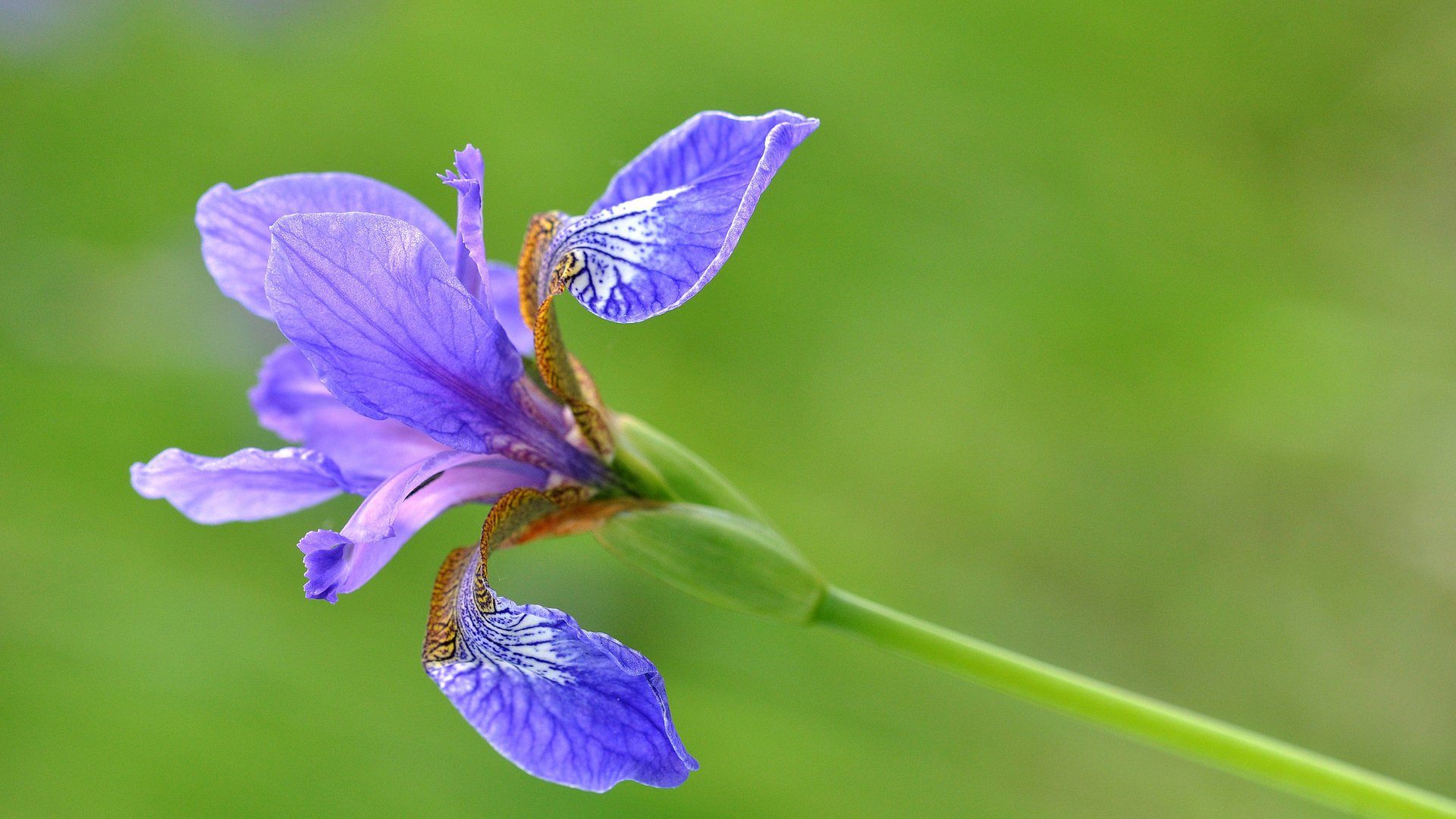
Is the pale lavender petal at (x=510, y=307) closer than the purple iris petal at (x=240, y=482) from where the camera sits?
No

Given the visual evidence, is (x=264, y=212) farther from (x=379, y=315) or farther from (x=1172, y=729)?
(x=1172, y=729)

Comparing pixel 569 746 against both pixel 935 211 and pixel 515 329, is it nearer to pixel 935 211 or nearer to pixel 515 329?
pixel 515 329

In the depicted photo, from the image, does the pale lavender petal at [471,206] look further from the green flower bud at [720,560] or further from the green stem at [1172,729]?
the green stem at [1172,729]

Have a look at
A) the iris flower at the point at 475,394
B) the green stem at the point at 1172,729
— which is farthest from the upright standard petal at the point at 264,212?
the green stem at the point at 1172,729

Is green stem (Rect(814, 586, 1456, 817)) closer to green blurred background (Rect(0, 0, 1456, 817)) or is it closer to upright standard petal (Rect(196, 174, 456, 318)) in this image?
upright standard petal (Rect(196, 174, 456, 318))

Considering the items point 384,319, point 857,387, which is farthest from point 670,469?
point 857,387

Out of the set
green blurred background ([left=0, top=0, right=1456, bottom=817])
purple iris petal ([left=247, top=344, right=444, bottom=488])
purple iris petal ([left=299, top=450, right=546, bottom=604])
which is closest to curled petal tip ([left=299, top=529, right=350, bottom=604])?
purple iris petal ([left=299, top=450, right=546, bottom=604])

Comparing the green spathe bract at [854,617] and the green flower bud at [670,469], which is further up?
the green flower bud at [670,469]

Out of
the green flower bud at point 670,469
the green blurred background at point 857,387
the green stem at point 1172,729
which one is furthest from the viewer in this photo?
the green blurred background at point 857,387
